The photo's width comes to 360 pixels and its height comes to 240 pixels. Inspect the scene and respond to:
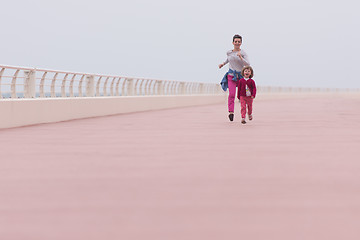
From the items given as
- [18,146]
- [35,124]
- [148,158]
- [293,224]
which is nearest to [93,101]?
[35,124]

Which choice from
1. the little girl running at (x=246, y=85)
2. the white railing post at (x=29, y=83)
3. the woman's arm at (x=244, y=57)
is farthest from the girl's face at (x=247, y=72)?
the white railing post at (x=29, y=83)

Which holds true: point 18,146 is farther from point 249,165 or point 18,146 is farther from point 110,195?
point 110,195

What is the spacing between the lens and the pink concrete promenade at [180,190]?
12.7 ft

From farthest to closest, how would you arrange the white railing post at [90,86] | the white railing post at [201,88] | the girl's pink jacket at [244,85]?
the white railing post at [201,88]
the white railing post at [90,86]
the girl's pink jacket at [244,85]

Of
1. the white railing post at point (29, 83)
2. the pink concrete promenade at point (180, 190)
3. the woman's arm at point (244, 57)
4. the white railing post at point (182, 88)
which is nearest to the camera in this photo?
the pink concrete promenade at point (180, 190)

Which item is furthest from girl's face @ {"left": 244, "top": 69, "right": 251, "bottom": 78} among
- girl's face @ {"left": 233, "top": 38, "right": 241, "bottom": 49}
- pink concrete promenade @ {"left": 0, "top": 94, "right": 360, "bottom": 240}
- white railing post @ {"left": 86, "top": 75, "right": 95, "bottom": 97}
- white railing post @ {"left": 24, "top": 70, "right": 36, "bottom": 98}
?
white railing post @ {"left": 86, "top": 75, "right": 95, "bottom": 97}

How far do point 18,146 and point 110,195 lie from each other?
4.61 m

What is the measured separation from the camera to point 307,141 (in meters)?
9.85

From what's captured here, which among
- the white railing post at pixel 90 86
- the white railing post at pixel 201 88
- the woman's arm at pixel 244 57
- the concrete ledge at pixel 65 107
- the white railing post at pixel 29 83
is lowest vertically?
the white railing post at pixel 201 88

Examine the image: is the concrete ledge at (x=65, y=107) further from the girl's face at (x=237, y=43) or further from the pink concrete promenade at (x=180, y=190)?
the girl's face at (x=237, y=43)

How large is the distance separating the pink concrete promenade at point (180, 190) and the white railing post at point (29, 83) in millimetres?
6038

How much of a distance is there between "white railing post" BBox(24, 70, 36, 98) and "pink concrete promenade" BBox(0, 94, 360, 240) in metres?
6.04

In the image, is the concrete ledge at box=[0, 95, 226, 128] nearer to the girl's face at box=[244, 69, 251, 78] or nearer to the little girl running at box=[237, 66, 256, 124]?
the little girl running at box=[237, 66, 256, 124]

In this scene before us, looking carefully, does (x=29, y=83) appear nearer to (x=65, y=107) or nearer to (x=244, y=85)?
(x=65, y=107)
